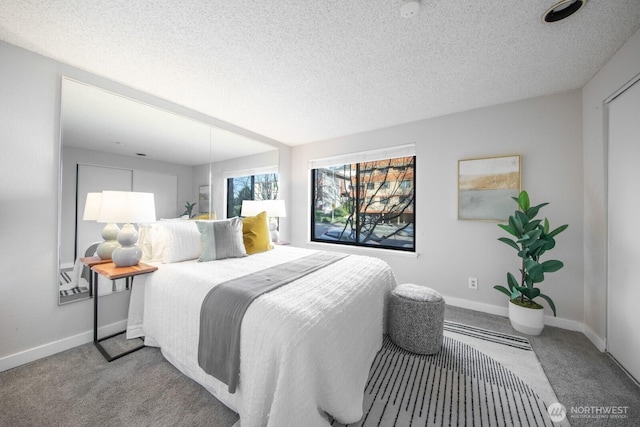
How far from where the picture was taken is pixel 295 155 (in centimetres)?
436

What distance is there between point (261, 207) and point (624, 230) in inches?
146

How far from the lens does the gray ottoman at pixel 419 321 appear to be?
1.90m

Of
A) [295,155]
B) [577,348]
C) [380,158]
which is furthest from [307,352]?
[295,155]

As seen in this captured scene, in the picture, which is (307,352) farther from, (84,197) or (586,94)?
(586,94)

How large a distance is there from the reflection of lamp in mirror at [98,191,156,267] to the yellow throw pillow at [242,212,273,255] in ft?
2.98

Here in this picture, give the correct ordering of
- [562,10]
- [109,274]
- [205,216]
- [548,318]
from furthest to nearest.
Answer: [205,216]
[548,318]
[109,274]
[562,10]

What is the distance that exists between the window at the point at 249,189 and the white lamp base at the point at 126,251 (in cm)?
129

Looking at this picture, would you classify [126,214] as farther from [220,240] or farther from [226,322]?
[226,322]

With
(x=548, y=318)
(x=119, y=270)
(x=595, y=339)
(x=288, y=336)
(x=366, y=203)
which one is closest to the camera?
(x=288, y=336)

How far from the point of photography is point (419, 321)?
191 centimetres

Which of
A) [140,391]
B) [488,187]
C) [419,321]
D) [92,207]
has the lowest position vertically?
[140,391]

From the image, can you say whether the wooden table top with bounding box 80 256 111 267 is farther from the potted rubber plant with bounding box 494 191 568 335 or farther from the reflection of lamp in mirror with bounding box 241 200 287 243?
the potted rubber plant with bounding box 494 191 568 335

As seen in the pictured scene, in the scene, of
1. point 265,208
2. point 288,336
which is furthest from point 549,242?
point 265,208

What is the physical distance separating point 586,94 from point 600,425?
108 inches
